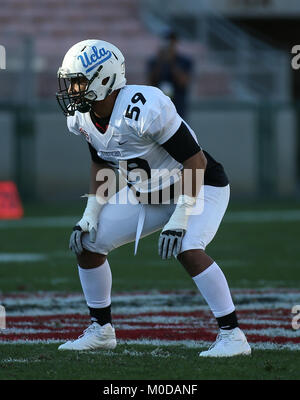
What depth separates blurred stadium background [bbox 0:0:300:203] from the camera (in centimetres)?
1434

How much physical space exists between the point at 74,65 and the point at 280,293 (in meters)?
2.68

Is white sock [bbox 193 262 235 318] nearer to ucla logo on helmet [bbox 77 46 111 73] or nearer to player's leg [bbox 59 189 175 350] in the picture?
player's leg [bbox 59 189 175 350]

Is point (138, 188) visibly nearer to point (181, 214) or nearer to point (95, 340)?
point (181, 214)

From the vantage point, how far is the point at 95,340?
16.6 feet

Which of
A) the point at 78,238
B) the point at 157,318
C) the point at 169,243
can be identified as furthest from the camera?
the point at 157,318

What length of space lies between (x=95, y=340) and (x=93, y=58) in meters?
1.28

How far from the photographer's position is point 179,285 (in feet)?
24.9

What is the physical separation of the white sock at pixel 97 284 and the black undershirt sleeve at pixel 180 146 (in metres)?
0.64

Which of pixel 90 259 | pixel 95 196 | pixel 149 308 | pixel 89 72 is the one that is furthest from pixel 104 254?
pixel 149 308

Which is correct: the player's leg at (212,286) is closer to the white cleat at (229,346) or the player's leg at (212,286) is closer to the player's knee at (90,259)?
the white cleat at (229,346)

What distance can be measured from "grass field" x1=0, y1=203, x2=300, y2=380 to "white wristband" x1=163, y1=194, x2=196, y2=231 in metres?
0.56

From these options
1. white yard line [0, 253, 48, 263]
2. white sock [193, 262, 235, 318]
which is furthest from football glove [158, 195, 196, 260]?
white yard line [0, 253, 48, 263]

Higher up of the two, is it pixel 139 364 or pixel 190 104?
pixel 190 104
